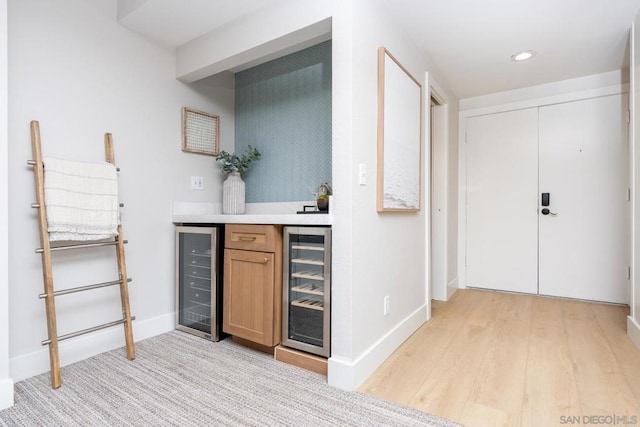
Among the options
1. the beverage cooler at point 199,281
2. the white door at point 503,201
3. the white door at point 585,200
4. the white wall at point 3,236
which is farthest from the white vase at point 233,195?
the white door at point 585,200

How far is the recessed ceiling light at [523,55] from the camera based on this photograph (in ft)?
8.78

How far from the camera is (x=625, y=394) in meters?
1.62

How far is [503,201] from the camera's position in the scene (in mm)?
3662

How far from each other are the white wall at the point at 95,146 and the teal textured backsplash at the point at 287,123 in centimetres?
34

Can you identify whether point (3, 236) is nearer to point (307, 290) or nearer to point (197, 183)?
point (197, 183)

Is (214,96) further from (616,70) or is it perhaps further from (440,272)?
(616,70)

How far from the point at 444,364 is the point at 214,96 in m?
2.62

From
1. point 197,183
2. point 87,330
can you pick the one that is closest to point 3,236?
point 87,330

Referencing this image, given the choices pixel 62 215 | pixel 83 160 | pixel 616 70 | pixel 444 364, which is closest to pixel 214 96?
pixel 83 160

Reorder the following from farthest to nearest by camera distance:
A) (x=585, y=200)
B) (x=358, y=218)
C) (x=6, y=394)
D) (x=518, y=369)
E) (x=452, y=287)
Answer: (x=452, y=287) < (x=585, y=200) < (x=518, y=369) < (x=358, y=218) < (x=6, y=394)

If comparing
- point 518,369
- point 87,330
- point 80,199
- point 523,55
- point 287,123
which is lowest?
point 518,369

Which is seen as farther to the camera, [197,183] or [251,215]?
[197,183]

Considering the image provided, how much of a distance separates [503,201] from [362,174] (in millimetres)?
2550

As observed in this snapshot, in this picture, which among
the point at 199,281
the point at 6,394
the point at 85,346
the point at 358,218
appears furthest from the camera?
the point at 199,281
